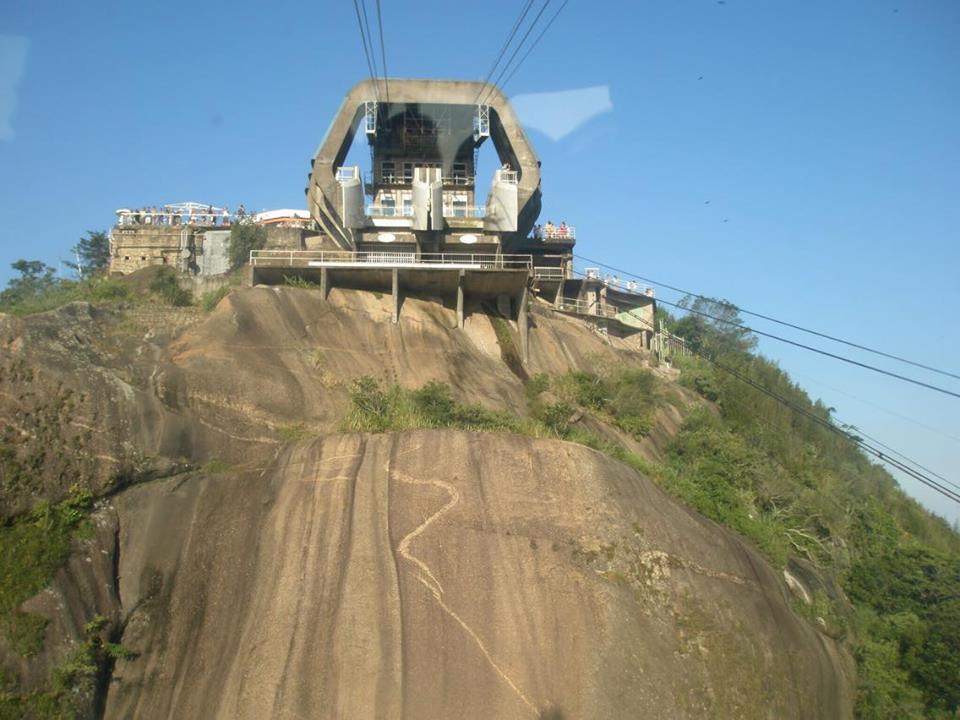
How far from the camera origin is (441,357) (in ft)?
117

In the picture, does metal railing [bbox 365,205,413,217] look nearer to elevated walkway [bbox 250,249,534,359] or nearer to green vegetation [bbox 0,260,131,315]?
elevated walkway [bbox 250,249,534,359]

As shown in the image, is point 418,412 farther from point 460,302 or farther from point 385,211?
point 385,211

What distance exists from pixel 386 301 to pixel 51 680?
21.1 meters

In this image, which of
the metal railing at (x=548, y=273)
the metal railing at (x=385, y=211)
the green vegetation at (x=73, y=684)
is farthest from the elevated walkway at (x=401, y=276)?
the green vegetation at (x=73, y=684)

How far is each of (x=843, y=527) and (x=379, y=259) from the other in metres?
22.4

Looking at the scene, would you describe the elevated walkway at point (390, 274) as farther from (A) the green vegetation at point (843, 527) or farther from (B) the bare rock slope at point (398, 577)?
(A) the green vegetation at point (843, 527)

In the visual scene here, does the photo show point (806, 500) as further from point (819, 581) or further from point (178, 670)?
point (178, 670)

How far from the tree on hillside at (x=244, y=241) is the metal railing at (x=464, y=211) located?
10.1 m

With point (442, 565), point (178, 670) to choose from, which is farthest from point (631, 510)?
point (178, 670)

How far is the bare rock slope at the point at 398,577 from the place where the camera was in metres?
20.4

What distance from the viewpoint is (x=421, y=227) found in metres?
42.2

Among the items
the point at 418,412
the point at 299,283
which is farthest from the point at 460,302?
the point at 418,412

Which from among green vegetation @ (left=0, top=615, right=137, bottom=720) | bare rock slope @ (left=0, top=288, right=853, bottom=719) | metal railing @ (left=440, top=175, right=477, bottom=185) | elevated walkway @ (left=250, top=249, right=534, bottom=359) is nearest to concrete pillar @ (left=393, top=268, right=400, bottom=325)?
elevated walkway @ (left=250, top=249, right=534, bottom=359)

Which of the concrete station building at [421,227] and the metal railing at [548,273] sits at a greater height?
the concrete station building at [421,227]
